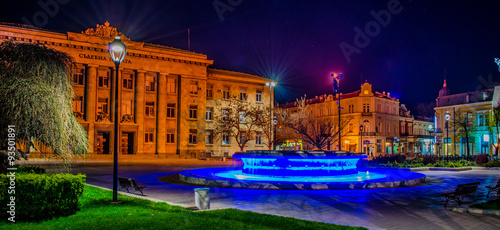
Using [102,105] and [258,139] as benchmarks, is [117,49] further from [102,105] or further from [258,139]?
[258,139]

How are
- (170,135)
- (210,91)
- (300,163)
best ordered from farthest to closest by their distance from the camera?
(210,91) → (170,135) → (300,163)

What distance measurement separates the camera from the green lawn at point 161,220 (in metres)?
8.46

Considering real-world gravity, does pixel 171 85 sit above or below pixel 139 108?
above

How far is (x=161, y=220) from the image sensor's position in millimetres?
8992

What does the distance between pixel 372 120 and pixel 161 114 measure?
139ft

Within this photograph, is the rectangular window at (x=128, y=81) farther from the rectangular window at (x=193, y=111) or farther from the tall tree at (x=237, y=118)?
the tall tree at (x=237, y=118)

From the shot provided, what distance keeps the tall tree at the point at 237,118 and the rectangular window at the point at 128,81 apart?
42.2 ft

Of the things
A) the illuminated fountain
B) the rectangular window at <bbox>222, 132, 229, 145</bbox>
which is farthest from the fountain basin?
the rectangular window at <bbox>222, 132, 229, 145</bbox>

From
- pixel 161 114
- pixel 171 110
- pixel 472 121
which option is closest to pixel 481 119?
pixel 472 121

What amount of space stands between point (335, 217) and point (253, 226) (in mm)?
3072

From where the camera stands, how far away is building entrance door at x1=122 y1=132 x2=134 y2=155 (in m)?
47.5

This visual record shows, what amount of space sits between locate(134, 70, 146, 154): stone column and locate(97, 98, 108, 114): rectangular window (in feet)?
11.2

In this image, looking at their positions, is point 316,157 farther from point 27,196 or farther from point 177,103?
point 177,103

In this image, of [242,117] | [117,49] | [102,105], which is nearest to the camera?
[117,49]
